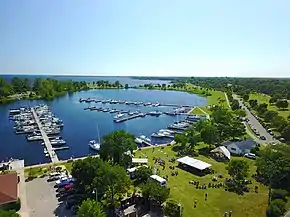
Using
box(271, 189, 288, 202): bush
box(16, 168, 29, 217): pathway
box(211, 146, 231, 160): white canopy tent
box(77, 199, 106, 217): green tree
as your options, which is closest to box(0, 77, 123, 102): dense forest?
box(16, 168, 29, 217): pathway

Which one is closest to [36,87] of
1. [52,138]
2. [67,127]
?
[67,127]

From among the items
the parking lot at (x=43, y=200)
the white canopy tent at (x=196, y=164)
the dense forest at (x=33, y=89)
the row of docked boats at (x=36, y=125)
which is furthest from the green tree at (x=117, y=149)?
the dense forest at (x=33, y=89)

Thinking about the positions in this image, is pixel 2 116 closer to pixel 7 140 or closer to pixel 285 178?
pixel 7 140

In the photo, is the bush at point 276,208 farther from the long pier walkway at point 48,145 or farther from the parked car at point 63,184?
the long pier walkway at point 48,145

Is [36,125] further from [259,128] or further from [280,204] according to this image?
[280,204]

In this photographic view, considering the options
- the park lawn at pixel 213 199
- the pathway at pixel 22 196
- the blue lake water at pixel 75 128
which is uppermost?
the park lawn at pixel 213 199

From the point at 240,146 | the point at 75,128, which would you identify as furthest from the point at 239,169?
the point at 75,128
